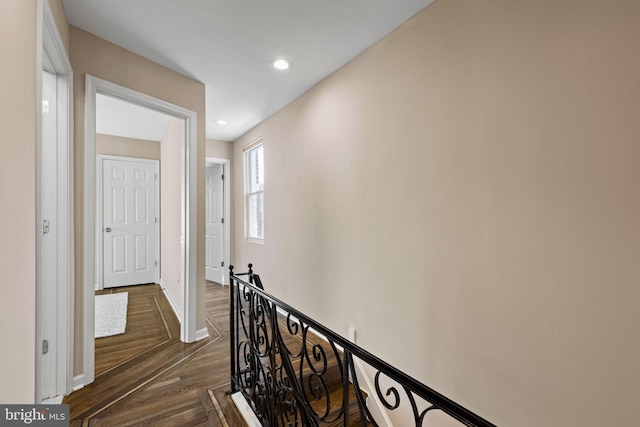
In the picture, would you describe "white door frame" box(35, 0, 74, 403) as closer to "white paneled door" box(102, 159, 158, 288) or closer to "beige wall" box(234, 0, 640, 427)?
"beige wall" box(234, 0, 640, 427)

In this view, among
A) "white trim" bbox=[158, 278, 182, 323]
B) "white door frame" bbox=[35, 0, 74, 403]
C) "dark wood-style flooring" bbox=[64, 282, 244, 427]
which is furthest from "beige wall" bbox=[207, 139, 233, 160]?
"white door frame" bbox=[35, 0, 74, 403]

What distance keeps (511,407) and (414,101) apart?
1.71 metres

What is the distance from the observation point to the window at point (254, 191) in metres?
4.19

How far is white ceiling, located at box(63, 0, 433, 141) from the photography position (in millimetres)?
1820

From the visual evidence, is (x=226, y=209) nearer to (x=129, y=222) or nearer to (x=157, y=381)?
(x=129, y=222)

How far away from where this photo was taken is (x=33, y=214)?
4.13 ft

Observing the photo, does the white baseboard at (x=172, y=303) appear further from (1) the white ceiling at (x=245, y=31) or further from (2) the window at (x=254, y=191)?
(1) the white ceiling at (x=245, y=31)

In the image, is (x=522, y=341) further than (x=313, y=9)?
No

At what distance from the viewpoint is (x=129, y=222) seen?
195 inches

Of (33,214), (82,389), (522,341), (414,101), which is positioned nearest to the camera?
(33,214)

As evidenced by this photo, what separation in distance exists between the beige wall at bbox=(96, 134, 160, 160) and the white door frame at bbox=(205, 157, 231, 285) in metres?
1.06

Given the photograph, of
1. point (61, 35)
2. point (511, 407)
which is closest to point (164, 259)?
point (61, 35)

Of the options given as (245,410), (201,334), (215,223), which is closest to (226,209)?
(215,223)

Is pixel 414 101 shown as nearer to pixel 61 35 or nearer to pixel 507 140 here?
pixel 507 140
